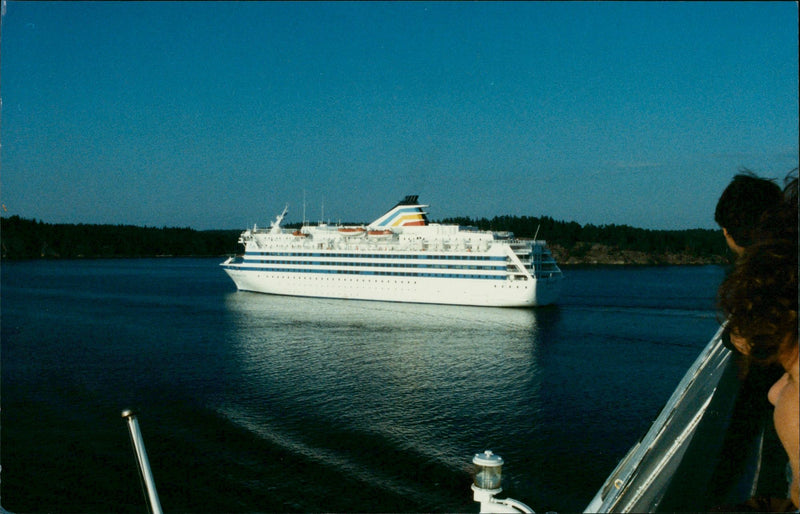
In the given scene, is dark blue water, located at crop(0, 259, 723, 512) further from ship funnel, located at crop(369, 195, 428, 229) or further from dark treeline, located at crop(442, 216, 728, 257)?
dark treeline, located at crop(442, 216, 728, 257)

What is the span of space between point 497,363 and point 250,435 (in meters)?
7.83

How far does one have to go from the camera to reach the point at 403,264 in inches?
1093

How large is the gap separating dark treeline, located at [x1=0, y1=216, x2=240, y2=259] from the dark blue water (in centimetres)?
6788

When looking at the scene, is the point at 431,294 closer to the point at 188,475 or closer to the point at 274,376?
the point at 274,376

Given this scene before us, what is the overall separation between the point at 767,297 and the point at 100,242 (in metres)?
99.8

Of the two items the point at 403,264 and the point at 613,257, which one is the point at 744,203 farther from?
the point at 613,257

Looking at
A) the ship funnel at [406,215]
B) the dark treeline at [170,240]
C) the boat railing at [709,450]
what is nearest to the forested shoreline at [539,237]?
the dark treeline at [170,240]

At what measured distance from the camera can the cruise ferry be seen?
25.8 metres

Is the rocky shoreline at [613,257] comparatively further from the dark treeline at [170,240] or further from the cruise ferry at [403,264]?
the cruise ferry at [403,264]

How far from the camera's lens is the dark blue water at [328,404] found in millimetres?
8039

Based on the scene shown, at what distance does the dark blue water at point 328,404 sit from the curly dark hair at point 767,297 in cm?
6

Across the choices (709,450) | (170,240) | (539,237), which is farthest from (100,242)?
(709,450)

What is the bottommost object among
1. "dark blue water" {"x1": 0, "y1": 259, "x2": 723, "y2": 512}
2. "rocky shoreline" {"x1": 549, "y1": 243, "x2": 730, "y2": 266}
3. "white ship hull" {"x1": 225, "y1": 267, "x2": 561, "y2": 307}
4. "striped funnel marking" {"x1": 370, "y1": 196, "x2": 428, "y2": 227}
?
"dark blue water" {"x1": 0, "y1": 259, "x2": 723, "y2": 512}

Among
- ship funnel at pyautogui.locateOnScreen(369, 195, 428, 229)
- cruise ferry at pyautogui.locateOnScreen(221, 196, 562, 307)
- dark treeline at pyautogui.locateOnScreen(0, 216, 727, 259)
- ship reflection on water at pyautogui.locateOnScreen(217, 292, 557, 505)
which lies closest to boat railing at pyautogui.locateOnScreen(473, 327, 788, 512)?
ship reflection on water at pyautogui.locateOnScreen(217, 292, 557, 505)
